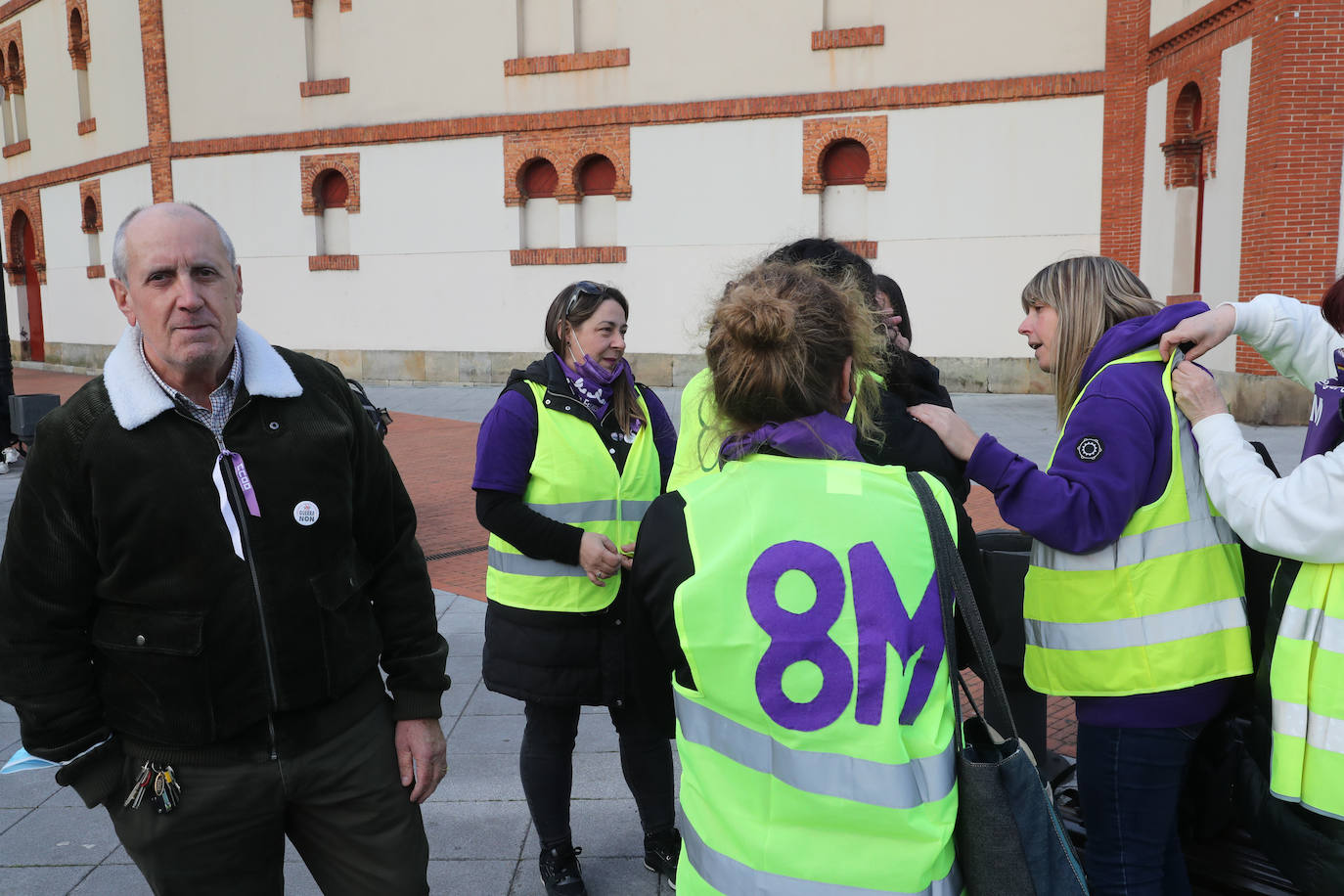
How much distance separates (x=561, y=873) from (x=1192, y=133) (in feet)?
46.2

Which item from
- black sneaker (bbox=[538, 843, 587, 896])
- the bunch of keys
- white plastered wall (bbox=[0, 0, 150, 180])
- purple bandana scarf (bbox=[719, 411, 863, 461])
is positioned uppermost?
white plastered wall (bbox=[0, 0, 150, 180])

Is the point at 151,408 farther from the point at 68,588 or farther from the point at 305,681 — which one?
the point at 305,681

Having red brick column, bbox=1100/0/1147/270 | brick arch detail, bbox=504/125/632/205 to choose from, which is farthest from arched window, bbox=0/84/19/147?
red brick column, bbox=1100/0/1147/270

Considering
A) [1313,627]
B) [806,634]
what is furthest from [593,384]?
[1313,627]

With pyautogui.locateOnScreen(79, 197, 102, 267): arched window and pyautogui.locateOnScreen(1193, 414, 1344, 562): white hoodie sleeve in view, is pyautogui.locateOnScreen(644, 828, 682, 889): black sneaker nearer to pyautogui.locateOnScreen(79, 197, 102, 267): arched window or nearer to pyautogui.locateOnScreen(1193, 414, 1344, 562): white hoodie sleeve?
pyautogui.locateOnScreen(1193, 414, 1344, 562): white hoodie sleeve

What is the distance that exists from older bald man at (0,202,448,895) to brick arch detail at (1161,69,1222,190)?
13.9m

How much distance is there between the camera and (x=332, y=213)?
2120cm

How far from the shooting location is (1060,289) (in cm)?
260

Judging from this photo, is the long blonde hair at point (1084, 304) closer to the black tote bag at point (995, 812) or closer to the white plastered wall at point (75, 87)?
the black tote bag at point (995, 812)

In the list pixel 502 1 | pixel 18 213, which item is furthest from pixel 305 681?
pixel 18 213

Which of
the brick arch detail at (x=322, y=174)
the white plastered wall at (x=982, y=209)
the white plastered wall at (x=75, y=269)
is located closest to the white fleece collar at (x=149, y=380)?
the white plastered wall at (x=982, y=209)

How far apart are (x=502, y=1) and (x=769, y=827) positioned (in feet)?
63.2

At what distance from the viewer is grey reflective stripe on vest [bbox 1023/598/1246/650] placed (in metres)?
2.35

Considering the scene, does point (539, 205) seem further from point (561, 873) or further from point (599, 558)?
point (561, 873)
